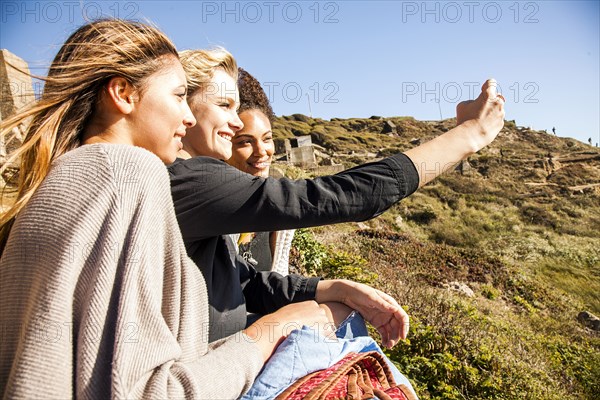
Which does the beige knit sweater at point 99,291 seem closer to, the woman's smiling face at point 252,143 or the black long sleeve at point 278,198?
the black long sleeve at point 278,198

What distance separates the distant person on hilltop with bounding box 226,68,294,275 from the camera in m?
3.15

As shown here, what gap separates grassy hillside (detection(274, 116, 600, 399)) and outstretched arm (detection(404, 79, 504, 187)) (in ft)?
9.84

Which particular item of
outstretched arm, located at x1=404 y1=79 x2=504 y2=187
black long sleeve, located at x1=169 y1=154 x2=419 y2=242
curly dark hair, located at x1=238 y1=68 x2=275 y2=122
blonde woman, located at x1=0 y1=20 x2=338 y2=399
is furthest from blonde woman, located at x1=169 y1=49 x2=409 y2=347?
curly dark hair, located at x1=238 y1=68 x2=275 y2=122

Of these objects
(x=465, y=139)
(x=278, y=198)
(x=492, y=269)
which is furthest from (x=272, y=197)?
(x=492, y=269)

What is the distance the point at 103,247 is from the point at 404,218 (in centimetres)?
2306

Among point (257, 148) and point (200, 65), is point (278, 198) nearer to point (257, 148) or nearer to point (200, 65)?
point (200, 65)

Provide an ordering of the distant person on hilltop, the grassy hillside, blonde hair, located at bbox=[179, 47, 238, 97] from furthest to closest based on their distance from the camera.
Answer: the grassy hillside, the distant person on hilltop, blonde hair, located at bbox=[179, 47, 238, 97]

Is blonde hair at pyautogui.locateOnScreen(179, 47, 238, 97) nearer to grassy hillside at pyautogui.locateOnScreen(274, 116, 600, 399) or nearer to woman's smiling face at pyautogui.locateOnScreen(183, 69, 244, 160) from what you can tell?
woman's smiling face at pyautogui.locateOnScreen(183, 69, 244, 160)

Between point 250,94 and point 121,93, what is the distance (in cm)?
171

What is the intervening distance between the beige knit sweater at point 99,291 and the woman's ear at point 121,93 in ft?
1.11

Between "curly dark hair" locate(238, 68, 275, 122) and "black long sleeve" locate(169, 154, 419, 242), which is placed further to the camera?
"curly dark hair" locate(238, 68, 275, 122)

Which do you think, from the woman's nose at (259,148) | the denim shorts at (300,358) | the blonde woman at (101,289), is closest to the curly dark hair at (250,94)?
the woman's nose at (259,148)

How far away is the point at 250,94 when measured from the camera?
3.21 meters

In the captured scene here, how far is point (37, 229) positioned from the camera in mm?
1145
